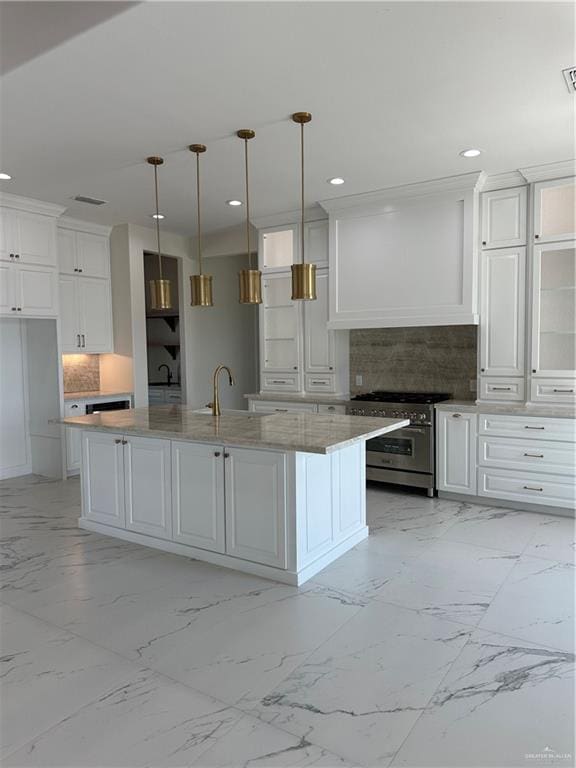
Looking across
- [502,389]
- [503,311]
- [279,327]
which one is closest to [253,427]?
[502,389]

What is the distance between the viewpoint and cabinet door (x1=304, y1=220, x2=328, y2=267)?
17.4 feet

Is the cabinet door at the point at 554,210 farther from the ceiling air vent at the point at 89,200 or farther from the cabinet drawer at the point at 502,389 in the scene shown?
the ceiling air vent at the point at 89,200

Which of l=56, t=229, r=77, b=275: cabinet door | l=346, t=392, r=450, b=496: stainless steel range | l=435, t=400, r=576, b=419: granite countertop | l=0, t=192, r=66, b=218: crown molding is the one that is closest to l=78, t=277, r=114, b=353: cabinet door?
l=56, t=229, r=77, b=275: cabinet door

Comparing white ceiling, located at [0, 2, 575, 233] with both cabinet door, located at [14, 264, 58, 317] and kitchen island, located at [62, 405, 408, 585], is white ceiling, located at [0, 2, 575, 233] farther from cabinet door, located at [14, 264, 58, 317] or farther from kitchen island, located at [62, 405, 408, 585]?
kitchen island, located at [62, 405, 408, 585]

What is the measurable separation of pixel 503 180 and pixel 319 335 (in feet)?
7.12

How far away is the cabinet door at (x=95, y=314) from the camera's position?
5875 mm

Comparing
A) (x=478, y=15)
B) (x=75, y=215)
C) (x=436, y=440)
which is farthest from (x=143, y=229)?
(x=478, y=15)

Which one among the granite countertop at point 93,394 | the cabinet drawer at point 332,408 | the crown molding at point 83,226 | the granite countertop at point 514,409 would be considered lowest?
the cabinet drawer at point 332,408

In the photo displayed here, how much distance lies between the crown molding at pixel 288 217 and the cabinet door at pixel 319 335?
1.94ft

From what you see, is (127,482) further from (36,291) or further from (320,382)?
(36,291)

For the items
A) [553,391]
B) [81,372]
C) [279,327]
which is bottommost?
[553,391]

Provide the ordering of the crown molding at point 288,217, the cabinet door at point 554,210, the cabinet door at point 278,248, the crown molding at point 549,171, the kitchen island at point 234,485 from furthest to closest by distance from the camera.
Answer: the cabinet door at point 278,248, the crown molding at point 288,217, the cabinet door at point 554,210, the crown molding at point 549,171, the kitchen island at point 234,485

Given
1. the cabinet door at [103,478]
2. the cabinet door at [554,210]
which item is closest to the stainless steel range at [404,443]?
the cabinet door at [554,210]

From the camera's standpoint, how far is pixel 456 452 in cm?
455
